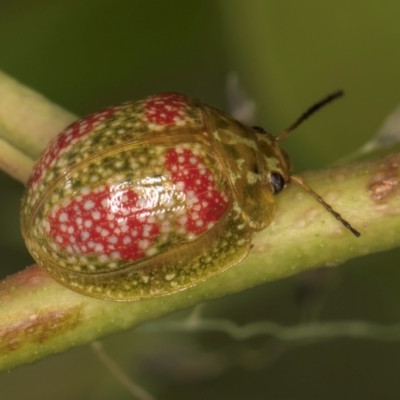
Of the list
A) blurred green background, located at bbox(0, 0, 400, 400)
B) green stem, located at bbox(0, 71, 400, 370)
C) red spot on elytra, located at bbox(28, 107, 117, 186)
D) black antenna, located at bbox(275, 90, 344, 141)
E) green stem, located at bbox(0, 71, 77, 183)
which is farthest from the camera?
blurred green background, located at bbox(0, 0, 400, 400)

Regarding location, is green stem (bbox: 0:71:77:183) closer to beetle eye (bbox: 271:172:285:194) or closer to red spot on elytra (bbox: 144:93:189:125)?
red spot on elytra (bbox: 144:93:189:125)

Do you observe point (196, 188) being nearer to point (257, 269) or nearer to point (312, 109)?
point (257, 269)

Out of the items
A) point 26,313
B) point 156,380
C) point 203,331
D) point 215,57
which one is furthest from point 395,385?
point 215,57

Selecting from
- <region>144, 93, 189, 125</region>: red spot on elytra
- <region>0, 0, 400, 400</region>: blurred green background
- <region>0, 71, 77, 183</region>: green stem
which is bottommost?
<region>0, 0, 400, 400</region>: blurred green background

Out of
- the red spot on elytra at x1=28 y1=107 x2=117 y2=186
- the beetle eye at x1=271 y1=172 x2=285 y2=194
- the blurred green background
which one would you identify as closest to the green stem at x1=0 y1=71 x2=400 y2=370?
the beetle eye at x1=271 y1=172 x2=285 y2=194

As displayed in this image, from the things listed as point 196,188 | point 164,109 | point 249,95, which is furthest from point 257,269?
point 249,95

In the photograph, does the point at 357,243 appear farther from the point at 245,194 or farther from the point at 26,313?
the point at 26,313

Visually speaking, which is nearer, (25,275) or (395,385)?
(25,275)
